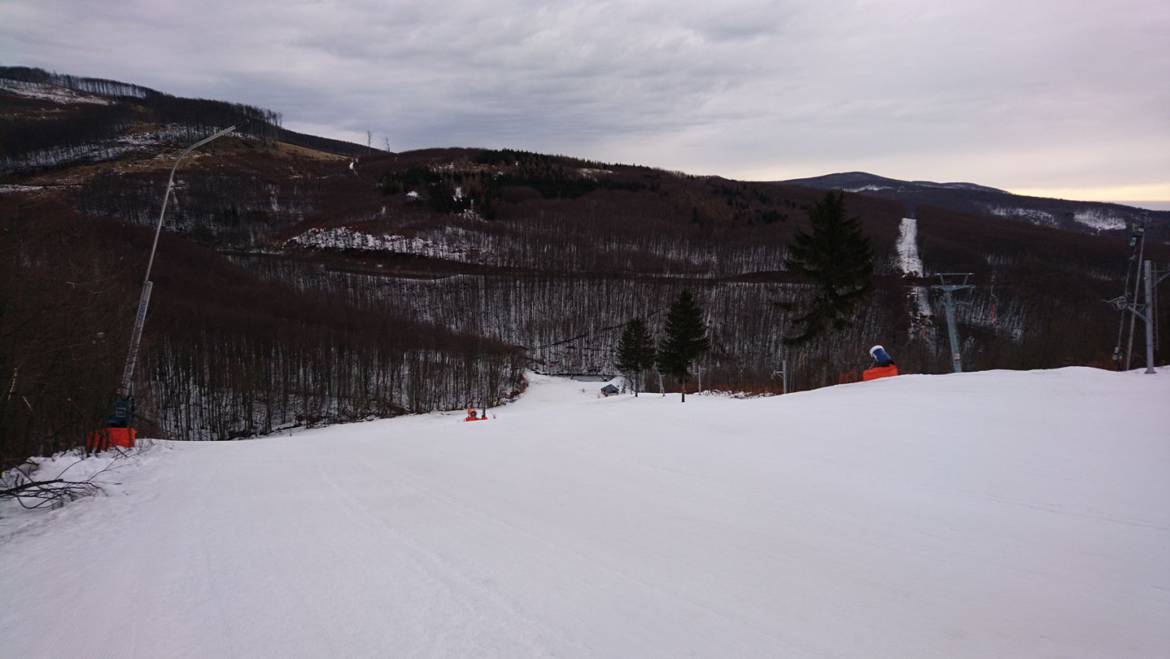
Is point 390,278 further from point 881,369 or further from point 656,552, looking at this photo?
point 656,552

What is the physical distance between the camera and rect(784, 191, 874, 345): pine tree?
2977 cm

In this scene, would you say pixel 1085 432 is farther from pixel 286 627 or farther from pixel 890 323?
pixel 890 323

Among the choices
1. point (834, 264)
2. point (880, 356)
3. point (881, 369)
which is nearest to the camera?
point (881, 369)

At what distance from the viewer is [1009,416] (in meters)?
7.97

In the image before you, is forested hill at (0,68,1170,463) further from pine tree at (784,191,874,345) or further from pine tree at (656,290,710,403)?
pine tree at (656,290,710,403)

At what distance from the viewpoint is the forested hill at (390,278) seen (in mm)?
17766

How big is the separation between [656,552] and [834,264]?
95.5ft

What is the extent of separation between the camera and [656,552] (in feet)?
14.3

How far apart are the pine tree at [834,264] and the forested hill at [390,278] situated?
4517mm

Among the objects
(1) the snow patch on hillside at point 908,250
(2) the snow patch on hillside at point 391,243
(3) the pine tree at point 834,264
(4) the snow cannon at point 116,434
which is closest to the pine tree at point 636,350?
(3) the pine tree at point 834,264

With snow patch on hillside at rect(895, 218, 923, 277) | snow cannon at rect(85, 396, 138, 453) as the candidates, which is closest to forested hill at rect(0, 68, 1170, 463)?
snow cannon at rect(85, 396, 138, 453)

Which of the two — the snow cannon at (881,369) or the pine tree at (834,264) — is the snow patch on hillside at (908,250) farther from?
the snow cannon at (881,369)

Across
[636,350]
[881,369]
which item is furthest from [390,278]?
[881,369]

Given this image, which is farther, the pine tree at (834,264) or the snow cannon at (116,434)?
the pine tree at (834,264)
